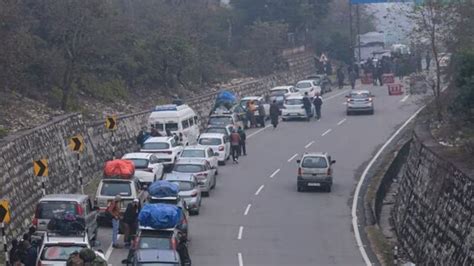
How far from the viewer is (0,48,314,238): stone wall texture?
121ft

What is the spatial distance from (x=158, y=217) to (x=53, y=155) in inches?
432

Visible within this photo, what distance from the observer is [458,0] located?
52.7m

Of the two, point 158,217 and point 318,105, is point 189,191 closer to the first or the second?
point 158,217

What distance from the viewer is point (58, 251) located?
28.4 meters

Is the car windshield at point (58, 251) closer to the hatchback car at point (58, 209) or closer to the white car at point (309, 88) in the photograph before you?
the hatchback car at point (58, 209)

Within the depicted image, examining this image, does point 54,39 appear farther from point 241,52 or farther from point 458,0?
point 241,52

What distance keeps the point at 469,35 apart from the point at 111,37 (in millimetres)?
17094

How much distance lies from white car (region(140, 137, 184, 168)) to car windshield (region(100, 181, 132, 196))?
9893 millimetres

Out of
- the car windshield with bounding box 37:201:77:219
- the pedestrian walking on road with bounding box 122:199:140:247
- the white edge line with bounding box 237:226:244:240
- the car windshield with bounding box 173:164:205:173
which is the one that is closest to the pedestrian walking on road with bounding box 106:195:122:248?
the pedestrian walking on road with bounding box 122:199:140:247

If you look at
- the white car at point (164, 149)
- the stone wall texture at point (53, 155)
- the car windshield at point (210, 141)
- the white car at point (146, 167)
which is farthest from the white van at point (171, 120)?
the white car at point (146, 167)

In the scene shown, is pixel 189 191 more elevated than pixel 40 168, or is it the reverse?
pixel 40 168

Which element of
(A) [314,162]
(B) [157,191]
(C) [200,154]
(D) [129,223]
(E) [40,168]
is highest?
(E) [40,168]

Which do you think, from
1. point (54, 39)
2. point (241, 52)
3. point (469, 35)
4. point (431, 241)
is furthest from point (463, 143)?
point (241, 52)

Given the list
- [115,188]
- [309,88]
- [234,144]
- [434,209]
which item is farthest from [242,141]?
[309,88]
